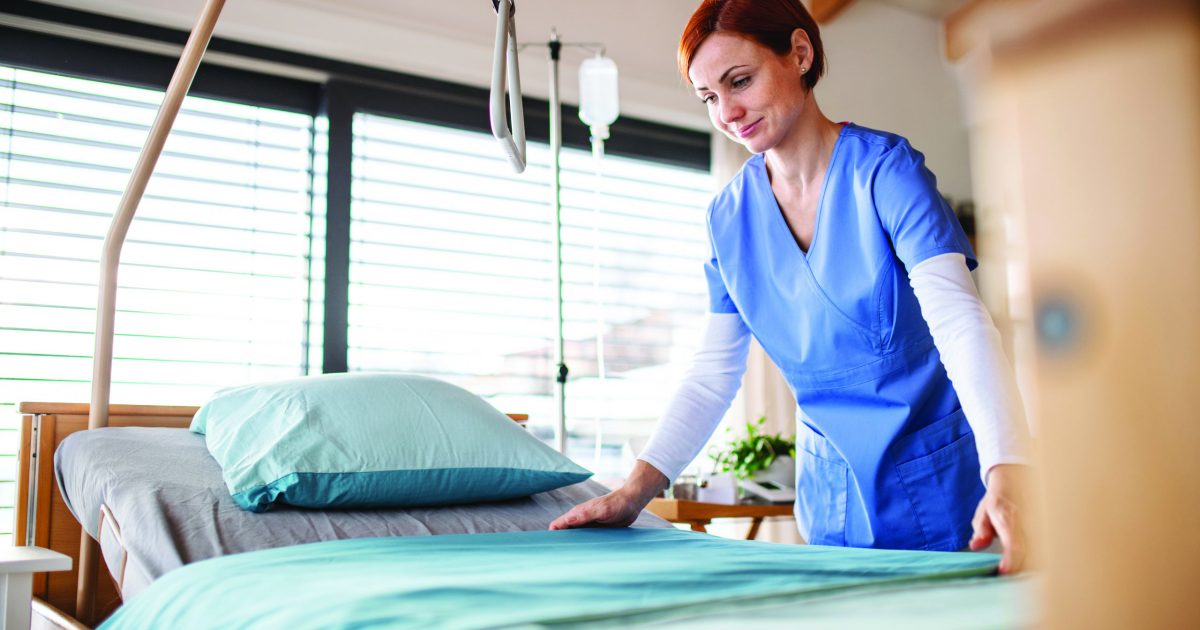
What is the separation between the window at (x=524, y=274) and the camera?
2.89 metres

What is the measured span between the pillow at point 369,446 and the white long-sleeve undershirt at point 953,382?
21 cm

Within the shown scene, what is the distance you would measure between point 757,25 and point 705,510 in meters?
1.31

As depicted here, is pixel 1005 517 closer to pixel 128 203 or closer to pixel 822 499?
pixel 822 499

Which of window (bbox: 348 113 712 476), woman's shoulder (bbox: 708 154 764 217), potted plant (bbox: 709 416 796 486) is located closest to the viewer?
woman's shoulder (bbox: 708 154 764 217)

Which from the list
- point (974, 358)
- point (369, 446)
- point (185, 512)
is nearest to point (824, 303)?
point (974, 358)

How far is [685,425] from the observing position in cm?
140

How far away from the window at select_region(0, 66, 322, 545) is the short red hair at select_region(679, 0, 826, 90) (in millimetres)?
1691

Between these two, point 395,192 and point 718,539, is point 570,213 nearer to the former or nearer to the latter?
point 395,192

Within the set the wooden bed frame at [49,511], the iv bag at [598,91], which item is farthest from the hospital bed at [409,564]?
the iv bag at [598,91]

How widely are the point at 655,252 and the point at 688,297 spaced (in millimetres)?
204

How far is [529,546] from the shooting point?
3.73 feet

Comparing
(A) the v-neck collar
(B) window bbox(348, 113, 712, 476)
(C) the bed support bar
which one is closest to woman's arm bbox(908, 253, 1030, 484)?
(A) the v-neck collar

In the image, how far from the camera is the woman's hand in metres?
1.32

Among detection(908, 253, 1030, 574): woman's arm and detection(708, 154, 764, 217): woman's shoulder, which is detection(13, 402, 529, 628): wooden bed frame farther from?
detection(908, 253, 1030, 574): woman's arm
